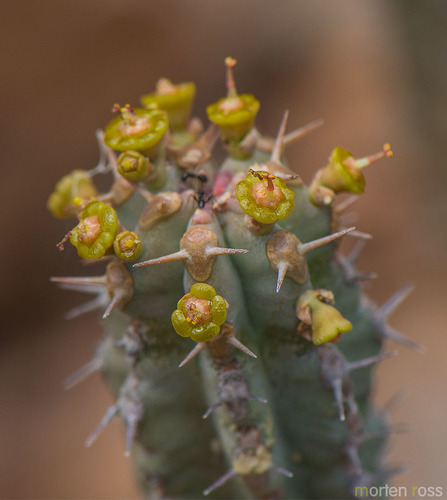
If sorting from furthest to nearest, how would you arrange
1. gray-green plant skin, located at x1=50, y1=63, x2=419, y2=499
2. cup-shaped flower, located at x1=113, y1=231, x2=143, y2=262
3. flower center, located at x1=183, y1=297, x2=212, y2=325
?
gray-green plant skin, located at x1=50, y1=63, x2=419, y2=499 < cup-shaped flower, located at x1=113, y1=231, x2=143, y2=262 < flower center, located at x1=183, y1=297, x2=212, y2=325

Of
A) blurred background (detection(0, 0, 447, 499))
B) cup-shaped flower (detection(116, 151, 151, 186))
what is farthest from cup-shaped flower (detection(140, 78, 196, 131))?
blurred background (detection(0, 0, 447, 499))

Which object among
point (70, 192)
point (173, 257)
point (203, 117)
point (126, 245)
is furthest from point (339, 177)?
point (203, 117)

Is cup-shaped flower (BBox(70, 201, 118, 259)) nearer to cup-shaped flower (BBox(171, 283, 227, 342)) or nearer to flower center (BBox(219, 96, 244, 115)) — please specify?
cup-shaped flower (BBox(171, 283, 227, 342))

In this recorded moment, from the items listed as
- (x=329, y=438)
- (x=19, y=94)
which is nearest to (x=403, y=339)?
(x=329, y=438)

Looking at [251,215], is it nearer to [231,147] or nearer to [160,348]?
[231,147]

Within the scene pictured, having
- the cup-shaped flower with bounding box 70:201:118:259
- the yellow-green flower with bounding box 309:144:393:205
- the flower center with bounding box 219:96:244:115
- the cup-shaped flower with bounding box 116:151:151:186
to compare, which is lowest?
the yellow-green flower with bounding box 309:144:393:205

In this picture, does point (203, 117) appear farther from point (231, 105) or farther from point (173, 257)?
point (173, 257)

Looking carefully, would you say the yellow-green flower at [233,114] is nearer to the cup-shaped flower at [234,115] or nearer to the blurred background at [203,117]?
the cup-shaped flower at [234,115]

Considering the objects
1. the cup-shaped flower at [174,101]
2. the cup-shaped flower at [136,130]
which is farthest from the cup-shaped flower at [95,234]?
the cup-shaped flower at [174,101]
